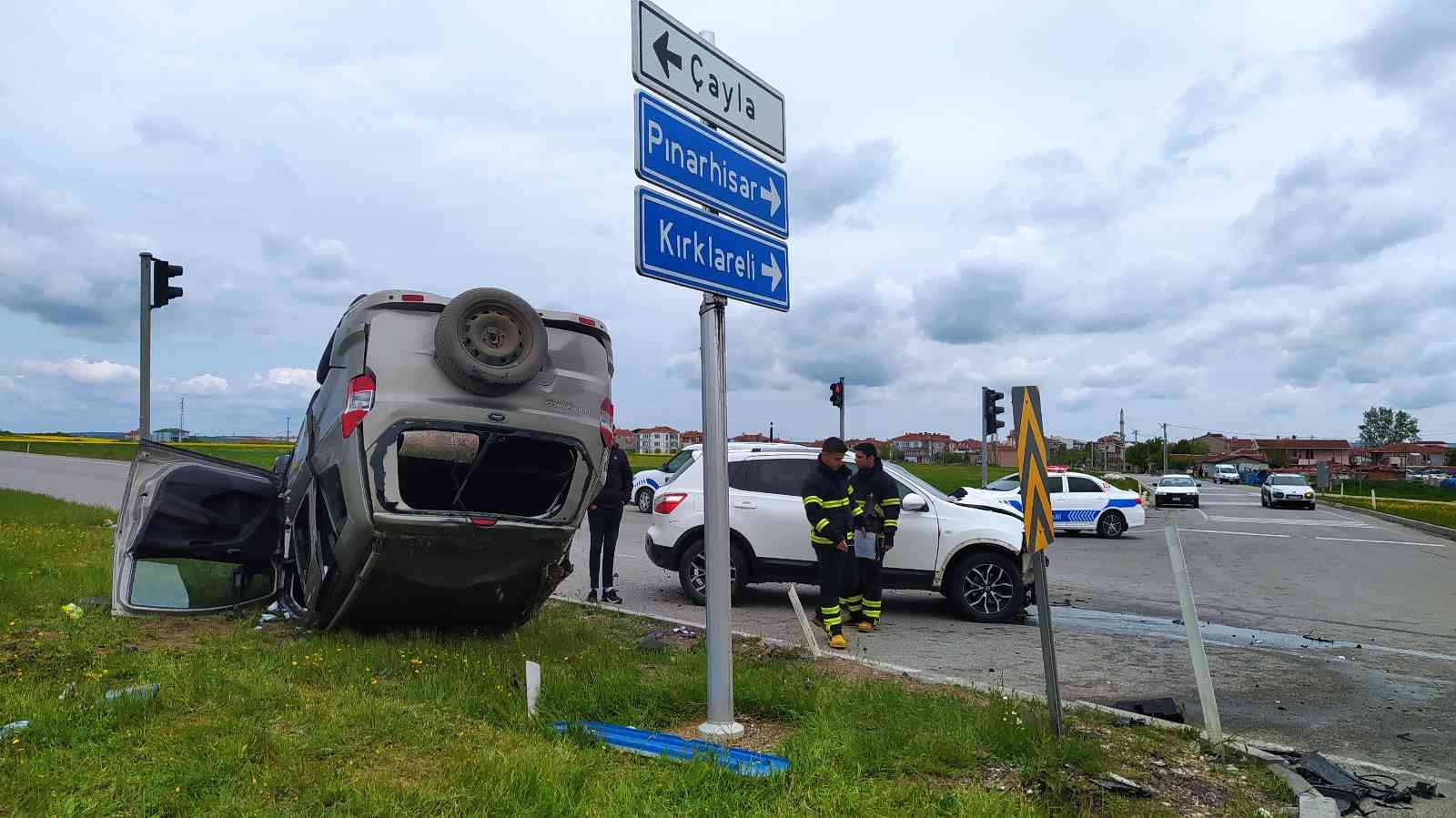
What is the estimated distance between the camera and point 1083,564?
49.9 feet

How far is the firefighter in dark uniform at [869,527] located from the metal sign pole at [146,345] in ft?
25.6

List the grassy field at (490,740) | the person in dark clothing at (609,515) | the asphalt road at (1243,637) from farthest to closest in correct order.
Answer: the person in dark clothing at (609,515) < the asphalt road at (1243,637) < the grassy field at (490,740)

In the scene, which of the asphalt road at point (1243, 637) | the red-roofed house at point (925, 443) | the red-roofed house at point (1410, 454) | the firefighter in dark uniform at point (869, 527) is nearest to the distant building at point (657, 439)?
the red-roofed house at point (925, 443)

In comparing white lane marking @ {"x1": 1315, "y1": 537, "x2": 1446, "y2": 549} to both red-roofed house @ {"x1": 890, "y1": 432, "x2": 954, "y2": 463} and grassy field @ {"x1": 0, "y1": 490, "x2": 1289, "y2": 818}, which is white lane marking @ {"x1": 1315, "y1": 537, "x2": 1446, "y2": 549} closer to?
grassy field @ {"x1": 0, "y1": 490, "x2": 1289, "y2": 818}

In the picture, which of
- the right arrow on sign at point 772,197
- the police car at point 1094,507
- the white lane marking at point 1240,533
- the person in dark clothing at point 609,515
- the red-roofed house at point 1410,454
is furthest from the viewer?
the red-roofed house at point 1410,454

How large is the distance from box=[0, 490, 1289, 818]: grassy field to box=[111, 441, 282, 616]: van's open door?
679 mm

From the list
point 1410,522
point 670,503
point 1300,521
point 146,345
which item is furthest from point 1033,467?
point 1410,522

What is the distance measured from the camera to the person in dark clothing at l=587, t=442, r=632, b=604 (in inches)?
380

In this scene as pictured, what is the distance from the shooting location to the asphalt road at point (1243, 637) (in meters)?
5.84

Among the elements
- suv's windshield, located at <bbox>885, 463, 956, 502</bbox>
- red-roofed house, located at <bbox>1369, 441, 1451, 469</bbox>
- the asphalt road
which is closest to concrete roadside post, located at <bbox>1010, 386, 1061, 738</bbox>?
the asphalt road

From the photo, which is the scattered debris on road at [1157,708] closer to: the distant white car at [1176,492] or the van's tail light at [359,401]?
the van's tail light at [359,401]

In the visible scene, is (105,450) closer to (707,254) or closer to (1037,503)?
(707,254)

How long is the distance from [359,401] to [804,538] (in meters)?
5.18

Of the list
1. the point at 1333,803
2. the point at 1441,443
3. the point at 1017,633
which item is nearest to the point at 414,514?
the point at 1333,803
